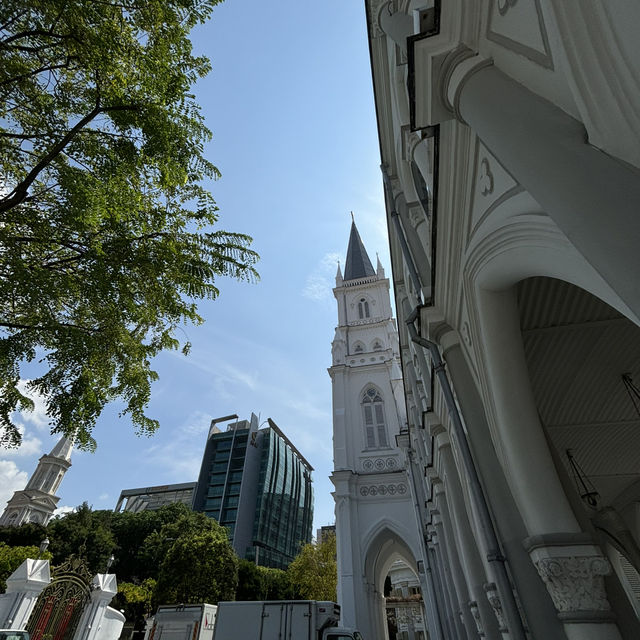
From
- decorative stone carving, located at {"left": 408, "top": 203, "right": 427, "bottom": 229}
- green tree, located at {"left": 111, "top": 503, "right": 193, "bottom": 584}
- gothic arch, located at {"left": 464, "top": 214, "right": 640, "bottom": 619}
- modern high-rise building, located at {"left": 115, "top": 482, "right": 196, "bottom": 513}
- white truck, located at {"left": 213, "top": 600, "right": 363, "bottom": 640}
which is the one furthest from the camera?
modern high-rise building, located at {"left": 115, "top": 482, "right": 196, "bottom": 513}

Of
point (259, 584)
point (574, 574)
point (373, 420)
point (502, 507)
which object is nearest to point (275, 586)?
point (259, 584)

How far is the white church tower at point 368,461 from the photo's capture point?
1788 cm

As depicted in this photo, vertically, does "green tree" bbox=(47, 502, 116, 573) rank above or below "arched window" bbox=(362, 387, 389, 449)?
below

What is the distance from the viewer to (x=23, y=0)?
339 cm

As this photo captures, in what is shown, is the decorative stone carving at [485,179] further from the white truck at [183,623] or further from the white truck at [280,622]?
the white truck at [183,623]

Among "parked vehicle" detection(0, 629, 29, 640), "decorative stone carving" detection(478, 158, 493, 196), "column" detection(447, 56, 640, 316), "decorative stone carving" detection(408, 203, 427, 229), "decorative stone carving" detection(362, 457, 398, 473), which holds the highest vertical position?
"decorative stone carving" detection(362, 457, 398, 473)

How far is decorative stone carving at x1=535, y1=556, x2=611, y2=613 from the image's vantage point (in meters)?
2.72

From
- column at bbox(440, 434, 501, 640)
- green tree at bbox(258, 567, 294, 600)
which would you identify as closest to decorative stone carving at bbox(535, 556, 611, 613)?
column at bbox(440, 434, 501, 640)

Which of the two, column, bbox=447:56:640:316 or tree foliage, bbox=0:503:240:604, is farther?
tree foliage, bbox=0:503:240:604

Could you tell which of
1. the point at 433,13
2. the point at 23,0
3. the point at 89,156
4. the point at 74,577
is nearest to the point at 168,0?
the point at 23,0

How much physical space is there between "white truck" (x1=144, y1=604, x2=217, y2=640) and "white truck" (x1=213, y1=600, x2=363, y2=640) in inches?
30.9

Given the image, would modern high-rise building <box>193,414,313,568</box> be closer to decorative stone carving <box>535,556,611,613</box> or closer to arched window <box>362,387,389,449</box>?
arched window <box>362,387,389,449</box>

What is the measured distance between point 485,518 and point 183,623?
37.2 ft

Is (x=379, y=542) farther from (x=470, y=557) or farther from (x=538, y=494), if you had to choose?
(x=538, y=494)
